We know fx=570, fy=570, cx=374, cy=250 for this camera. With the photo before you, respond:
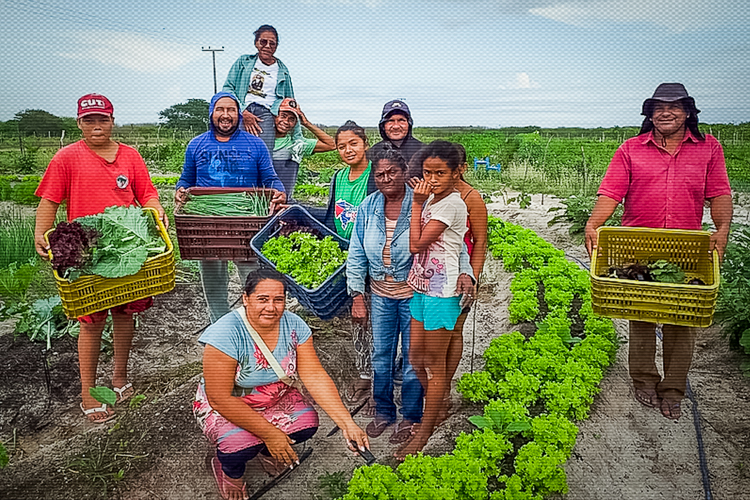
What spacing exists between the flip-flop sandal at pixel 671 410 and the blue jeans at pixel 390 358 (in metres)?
1.14

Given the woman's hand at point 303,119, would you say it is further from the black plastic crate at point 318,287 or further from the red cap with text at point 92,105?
the red cap with text at point 92,105

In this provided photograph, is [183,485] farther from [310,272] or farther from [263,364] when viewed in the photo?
[310,272]

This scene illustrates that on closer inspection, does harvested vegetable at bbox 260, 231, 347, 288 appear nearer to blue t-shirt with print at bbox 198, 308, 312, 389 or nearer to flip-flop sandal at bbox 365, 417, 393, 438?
blue t-shirt with print at bbox 198, 308, 312, 389

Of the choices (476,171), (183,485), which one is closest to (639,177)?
(183,485)

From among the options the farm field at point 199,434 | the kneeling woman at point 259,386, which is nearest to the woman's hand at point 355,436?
the kneeling woman at point 259,386

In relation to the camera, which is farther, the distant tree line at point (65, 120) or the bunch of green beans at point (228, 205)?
the distant tree line at point (65, 120)

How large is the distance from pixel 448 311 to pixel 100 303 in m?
1.37

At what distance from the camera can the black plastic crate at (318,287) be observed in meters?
2.40

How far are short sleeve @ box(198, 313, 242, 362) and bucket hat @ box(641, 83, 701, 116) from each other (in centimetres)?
187

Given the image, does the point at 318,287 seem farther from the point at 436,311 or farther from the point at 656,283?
the point at 656,283

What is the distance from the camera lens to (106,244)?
2262mm

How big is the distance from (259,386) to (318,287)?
1.59ft

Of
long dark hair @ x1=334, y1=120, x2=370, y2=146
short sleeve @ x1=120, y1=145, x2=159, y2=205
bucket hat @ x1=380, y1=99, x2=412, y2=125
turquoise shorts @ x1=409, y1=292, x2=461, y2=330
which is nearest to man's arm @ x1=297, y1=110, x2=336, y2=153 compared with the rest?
long dark hair @ x1=334, y1=120, x2=370, y2=146

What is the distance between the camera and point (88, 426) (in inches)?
102
